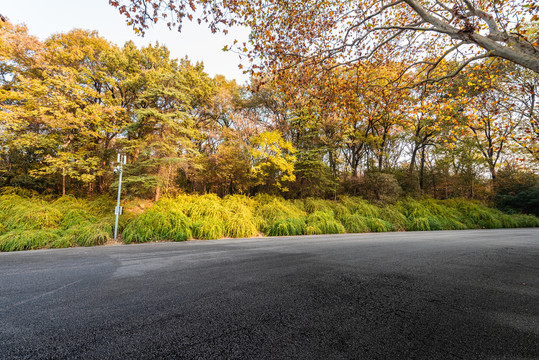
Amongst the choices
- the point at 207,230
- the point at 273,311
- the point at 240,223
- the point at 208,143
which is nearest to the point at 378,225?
the point at 240,223

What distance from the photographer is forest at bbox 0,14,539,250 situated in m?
6.13

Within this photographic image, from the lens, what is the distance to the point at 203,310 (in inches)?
58.8

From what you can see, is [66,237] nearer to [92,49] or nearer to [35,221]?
[35,221]

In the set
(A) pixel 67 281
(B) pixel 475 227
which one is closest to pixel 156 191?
(A) pixel 67 281

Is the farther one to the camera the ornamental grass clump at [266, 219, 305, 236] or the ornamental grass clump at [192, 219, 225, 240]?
the ornamental grass clump at [266, 219, 305, 236]

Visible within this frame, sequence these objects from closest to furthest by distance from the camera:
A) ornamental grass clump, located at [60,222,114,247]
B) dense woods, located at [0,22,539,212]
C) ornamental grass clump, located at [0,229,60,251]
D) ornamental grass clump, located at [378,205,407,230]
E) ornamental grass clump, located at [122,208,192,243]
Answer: ornamental grass clump, located at [0,229,60,251]
ornamental grass clump, located at [60,222,114,247]
ornamental grass clump, located at [122,208,192,243]
dense woods, located at [0,22,539,212]
ornamental grass clump, located at [378,205,407,230]

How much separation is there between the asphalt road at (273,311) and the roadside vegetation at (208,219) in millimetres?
3121

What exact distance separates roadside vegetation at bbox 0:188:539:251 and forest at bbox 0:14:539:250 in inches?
2.3

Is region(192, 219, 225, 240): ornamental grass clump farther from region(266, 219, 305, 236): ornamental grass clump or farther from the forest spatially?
region(266, 219, 305, 236): ornamental grass clump

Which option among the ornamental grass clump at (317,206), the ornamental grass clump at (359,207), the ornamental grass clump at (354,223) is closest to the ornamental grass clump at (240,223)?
the ornamental grass clump at (317,206)

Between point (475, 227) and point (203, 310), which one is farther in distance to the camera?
point (475, 227)

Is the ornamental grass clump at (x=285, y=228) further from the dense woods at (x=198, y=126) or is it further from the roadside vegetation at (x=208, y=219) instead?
the dense woods at (x=198, y=126)

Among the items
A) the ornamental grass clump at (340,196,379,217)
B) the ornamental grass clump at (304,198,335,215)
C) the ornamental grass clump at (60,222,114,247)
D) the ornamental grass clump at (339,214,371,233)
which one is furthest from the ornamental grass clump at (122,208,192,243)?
the ornamental grass clump at (340,196,379,217)

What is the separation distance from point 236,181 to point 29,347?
1041cm
